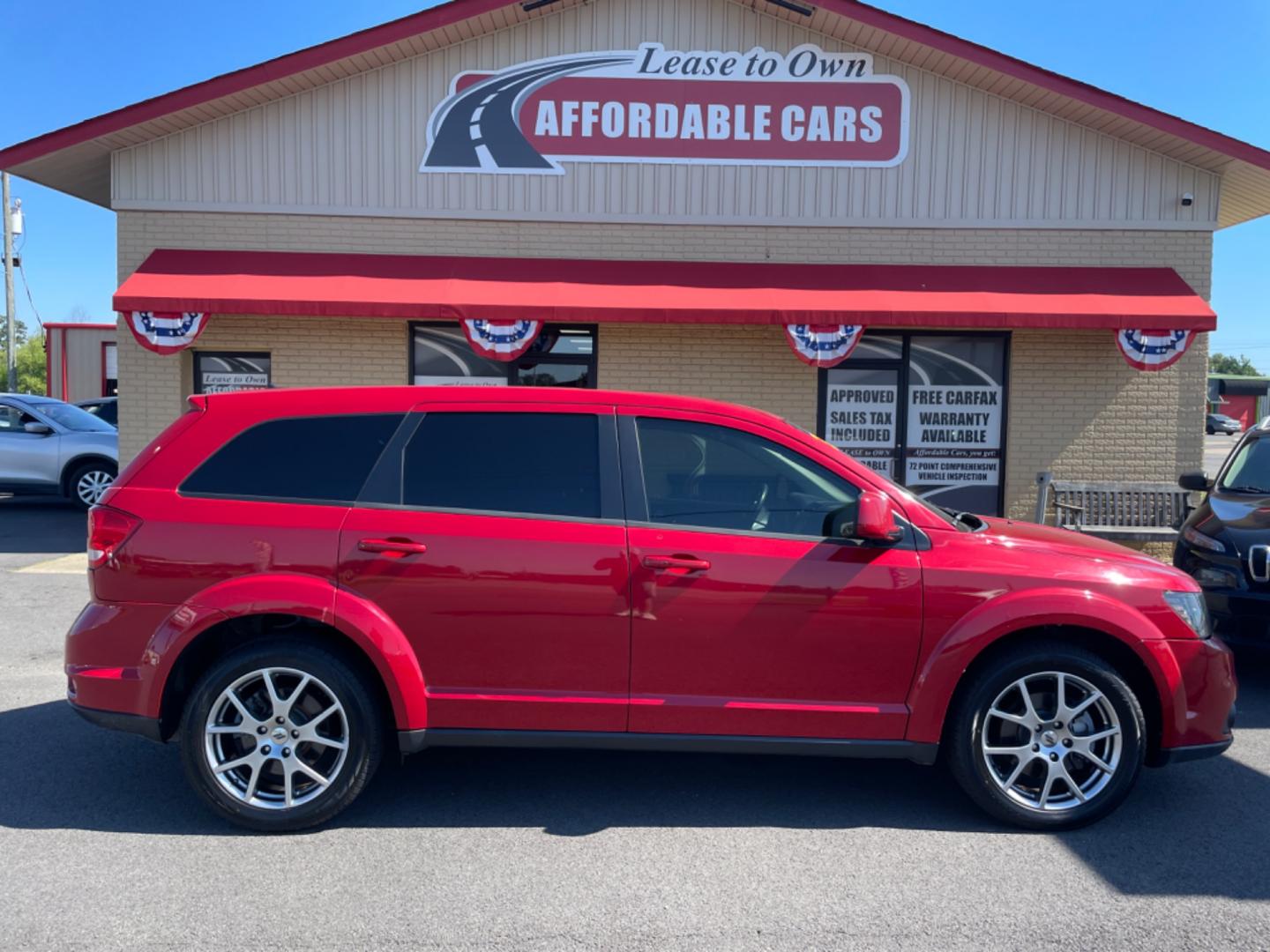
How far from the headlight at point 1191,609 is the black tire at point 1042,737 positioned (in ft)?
1.25

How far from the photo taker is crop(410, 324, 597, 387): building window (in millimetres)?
11125

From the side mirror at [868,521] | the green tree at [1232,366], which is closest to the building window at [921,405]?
the side mirror at [868,521]

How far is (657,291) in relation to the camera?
34.0ft

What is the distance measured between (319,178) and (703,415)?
8.27 metres

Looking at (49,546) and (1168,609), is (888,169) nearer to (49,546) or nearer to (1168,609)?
(1168,609)

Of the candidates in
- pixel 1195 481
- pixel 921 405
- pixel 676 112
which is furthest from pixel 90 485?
pixel 1195 481

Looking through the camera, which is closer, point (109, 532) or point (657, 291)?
point (109, 532)

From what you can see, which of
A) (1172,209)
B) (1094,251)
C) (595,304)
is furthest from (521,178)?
(1172,209)

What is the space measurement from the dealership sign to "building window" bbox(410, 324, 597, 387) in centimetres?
178

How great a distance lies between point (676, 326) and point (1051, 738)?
7514mm

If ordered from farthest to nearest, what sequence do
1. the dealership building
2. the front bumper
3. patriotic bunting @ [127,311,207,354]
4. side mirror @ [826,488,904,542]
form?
the dealership building → patriotic bunting @ [127,311,207,354] → the front bumper → side mirror @ [826,488,904,542]

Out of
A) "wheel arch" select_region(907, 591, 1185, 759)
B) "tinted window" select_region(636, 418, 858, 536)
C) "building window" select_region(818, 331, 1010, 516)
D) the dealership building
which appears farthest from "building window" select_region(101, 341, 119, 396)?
"wheel arch" select_region(907, 591, 1185, 759)

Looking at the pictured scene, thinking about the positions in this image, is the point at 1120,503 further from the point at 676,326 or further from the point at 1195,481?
the point at 676,326

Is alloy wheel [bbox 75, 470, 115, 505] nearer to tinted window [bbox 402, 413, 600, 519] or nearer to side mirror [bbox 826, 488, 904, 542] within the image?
tinted window [bbox 402, 413, 600, 519]
